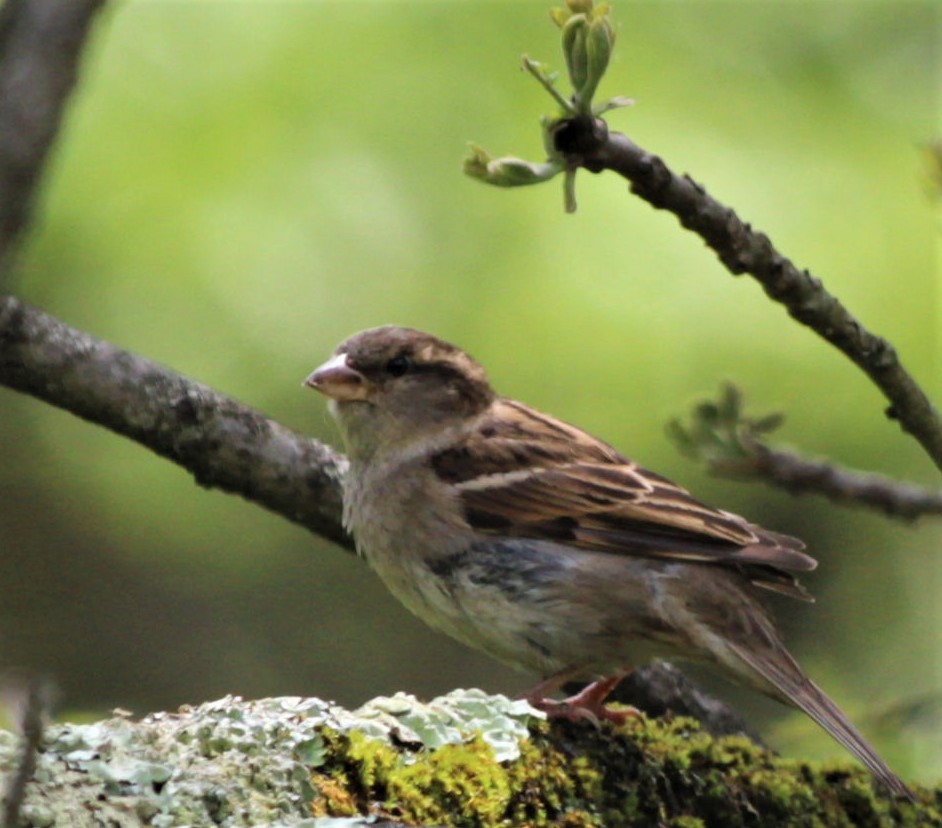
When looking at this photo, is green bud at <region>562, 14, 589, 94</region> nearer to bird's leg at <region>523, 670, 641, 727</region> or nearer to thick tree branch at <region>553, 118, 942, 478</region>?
thick tree branch at <region>553, 118, 942, 478</region>

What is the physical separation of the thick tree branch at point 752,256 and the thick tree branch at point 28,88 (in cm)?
130

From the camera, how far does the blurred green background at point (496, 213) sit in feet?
13.9

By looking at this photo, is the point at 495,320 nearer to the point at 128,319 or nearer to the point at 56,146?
the point at 128,319

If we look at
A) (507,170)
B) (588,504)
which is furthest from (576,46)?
(588,504)

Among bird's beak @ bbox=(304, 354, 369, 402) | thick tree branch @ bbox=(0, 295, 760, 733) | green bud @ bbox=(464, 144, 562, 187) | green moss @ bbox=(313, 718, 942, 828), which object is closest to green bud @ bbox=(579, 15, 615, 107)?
green bud @ bbox=(464, 144, 562, 187)

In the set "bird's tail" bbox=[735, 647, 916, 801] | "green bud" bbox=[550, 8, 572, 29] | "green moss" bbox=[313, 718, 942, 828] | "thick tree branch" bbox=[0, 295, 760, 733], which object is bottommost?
"green moss" bbox=[313, 718, 942, 828]

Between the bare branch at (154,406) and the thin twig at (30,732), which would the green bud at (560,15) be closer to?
the thin twig at (30,732)

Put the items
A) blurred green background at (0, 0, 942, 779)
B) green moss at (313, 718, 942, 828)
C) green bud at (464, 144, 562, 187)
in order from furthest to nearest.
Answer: blurred green background at (0, 0, 942, 779)
green moss at (313, 718, 942, 828)
green bud at (464, 144, 562, 187)

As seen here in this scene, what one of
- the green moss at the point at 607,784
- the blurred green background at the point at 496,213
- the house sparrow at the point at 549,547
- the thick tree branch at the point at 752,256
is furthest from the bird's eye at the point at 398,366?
the thick tree branch at the point at 752,256

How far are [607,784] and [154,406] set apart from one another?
1235mm

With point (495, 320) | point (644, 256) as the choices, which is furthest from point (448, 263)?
point (644, 256)

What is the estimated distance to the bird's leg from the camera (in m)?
2.77

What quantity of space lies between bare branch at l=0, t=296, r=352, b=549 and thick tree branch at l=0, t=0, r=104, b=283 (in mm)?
2244

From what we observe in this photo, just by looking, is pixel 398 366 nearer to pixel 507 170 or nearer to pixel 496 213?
pixel 496 213
